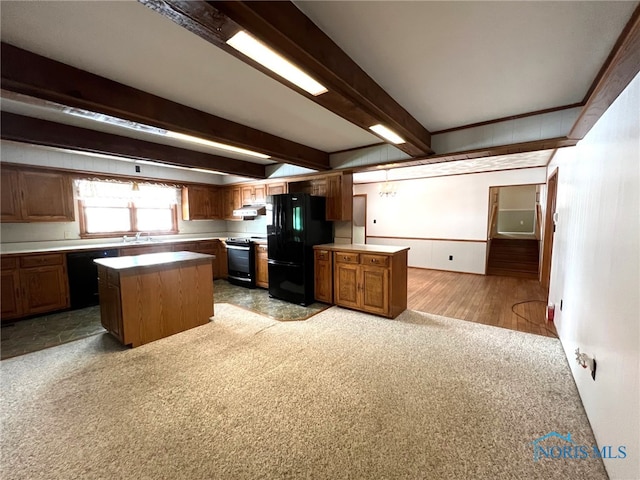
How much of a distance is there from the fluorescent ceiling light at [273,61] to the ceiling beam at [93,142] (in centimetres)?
270

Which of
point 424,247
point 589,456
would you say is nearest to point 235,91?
point 589,456

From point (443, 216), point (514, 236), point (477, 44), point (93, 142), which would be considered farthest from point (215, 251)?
point (514, 236)

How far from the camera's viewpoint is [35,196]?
3.81 m

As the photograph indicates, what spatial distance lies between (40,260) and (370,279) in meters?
4.61

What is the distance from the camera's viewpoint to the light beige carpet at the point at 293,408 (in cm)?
146

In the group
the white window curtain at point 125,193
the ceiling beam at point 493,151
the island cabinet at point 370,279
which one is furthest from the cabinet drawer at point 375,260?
the white window curtain at point 125,193

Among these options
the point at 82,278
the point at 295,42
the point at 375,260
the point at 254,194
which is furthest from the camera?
the point at 254,194

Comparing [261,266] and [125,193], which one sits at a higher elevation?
[125,193]

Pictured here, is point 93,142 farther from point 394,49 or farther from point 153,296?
point 394,49

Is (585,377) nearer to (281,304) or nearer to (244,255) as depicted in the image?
(281,304)

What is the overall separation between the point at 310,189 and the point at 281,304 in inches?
81.5

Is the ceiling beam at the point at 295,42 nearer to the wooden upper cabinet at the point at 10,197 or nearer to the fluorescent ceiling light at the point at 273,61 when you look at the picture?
the fluorescent ceiling light at the point at 273,61

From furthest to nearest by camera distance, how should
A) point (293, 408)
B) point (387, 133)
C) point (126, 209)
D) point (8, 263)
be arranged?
point (126, 209)
point (8, 263)
point (387, 133)
point (293, 408)

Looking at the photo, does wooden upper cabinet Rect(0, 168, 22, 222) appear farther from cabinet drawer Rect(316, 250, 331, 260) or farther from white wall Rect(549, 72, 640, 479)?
white wall Rect(549, 72, 640, 479)
